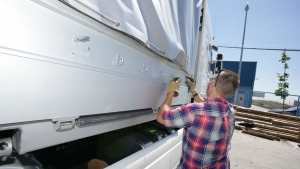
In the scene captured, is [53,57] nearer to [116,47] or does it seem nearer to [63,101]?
[63,101]

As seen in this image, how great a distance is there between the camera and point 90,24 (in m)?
0.98

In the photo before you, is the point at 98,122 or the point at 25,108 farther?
the point at 98,122

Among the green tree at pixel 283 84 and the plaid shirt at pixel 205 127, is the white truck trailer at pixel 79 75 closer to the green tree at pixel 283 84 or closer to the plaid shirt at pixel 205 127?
the plaid shirt at pixel 205 127

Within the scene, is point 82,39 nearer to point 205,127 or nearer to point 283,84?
point 205,127

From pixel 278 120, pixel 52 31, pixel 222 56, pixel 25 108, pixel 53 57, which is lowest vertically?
pixel 278 120

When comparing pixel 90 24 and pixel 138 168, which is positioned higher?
pixel 90 24

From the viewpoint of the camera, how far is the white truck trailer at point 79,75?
727 millimetres

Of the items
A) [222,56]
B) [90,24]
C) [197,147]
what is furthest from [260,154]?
[90,24]

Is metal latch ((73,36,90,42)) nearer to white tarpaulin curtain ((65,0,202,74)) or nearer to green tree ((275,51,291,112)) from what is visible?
white tarpaulin curtain ((65,0,202,74))

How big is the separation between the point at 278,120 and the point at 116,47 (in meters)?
9.34

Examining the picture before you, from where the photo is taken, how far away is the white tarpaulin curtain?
99cm

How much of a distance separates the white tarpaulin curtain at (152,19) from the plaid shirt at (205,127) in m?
0.56

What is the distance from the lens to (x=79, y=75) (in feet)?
3.11

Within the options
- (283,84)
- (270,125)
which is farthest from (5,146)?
(283,84)
